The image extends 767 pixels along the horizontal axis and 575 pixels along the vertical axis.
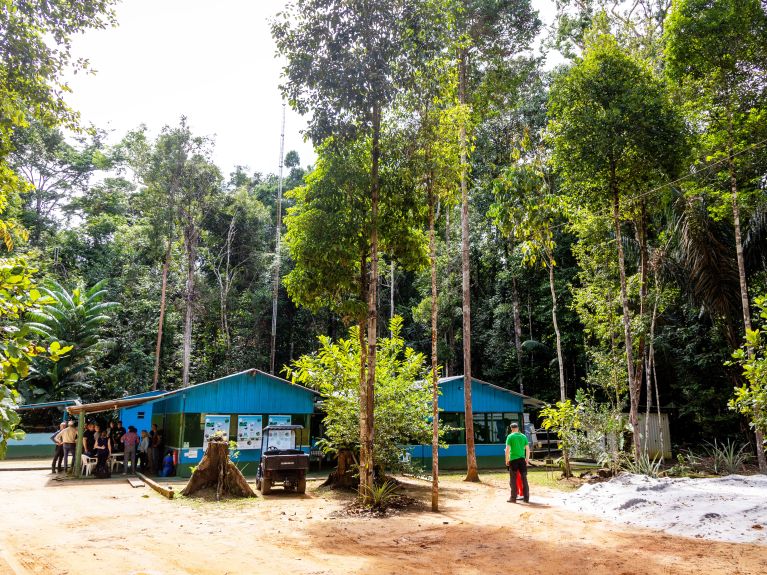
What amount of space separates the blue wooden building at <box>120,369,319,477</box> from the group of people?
50 centimetres

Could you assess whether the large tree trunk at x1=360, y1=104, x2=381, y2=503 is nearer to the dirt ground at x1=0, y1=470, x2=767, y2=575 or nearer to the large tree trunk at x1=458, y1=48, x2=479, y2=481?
the dirt ground at x1=0, y1=470, x2=767, y2=575

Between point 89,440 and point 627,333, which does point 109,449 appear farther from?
point 627,333

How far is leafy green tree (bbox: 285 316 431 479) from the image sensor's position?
1344cm

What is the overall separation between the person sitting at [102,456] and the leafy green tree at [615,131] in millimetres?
15017

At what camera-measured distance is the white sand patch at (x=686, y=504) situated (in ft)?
26.6

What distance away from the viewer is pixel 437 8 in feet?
38.0

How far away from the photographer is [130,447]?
689 inches

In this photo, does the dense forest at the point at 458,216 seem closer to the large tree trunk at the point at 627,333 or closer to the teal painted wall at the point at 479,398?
the large tree trunk at the point at 627,333

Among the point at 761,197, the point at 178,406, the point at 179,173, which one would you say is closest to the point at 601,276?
the point at 761,197

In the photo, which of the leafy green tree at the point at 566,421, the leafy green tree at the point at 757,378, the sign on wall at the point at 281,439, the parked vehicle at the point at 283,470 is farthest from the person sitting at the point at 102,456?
the leafy green tree at the point at 757,378

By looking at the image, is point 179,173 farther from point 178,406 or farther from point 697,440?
point 697,440

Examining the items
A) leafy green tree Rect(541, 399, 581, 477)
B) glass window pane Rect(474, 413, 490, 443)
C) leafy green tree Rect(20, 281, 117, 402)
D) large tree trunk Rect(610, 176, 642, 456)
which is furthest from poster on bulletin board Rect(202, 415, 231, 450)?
leafy green tree Rect(20, 281, 117, 402)

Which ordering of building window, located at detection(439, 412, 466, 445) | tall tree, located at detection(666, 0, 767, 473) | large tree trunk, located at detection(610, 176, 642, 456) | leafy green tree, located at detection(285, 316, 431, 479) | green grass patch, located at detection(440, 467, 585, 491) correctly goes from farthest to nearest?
building window, located at detection(439, 412, 466, 445)
green grass patch, located at detection(440, 467, 585, 491)
large tree trunk, located at detection(610, 176, 642, 456)
leafy green tree, located at detection(285, 316, 431, 479)
tall tree, located at detection(666, 0, 767, 473)

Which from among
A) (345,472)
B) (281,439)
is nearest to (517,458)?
(345,472)
